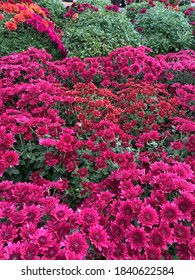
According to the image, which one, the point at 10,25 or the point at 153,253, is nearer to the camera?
the point at 153,253

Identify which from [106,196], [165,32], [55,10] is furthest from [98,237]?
[55,10]

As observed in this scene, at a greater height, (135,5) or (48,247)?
(135,5)

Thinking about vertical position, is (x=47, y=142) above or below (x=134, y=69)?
below

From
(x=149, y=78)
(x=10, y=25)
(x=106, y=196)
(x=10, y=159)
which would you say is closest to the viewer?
(x=106, y=196)

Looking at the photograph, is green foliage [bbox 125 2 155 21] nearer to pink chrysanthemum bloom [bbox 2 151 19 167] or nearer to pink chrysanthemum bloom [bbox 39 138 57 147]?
pink chrysanthemum bloom [bbox 39 138 57 147]

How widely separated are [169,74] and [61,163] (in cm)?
194

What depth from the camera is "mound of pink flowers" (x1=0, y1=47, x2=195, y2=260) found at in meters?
1.65

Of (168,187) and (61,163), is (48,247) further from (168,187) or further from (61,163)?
(61,163)

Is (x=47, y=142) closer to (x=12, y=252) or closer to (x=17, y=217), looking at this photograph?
(x=17, y=217)

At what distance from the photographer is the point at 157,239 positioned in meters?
1.65

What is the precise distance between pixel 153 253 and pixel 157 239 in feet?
0.23

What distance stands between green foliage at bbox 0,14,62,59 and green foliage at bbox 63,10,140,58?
0.82 ft
